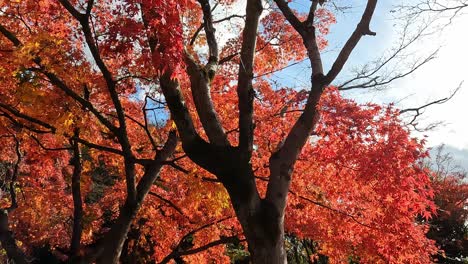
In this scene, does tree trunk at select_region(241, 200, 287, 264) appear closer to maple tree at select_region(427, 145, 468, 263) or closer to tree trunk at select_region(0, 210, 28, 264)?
tree trunk at select_region(0, 210, 28, 264)

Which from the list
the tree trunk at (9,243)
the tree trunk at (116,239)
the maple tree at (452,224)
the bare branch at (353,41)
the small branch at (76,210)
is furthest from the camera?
the maple tree at (452,224)

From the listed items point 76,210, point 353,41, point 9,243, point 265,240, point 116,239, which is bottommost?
point 9,243

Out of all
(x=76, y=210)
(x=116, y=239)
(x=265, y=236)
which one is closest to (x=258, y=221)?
(x=265, y=236)

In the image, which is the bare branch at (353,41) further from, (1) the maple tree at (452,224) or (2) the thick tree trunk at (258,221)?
(1) the maple tree at (452,224)

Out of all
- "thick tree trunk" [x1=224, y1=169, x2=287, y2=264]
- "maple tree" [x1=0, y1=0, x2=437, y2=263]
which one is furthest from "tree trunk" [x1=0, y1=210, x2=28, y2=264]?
"thick tree trunk" [x1=224, y1=169, x2=287, y2=264]

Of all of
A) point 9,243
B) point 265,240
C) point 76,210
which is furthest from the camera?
point 76,210

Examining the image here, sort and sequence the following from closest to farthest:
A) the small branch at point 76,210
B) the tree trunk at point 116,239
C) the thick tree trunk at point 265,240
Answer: the thick tree trunk at point 265,240 → the tree trunk at point 116,239 → the small branch at point 76,210

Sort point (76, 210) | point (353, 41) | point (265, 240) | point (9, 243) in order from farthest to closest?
point (76, 210) < point (9, 243) < point (353, 41) < point (265, 240)

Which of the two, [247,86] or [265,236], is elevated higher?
[247,86]

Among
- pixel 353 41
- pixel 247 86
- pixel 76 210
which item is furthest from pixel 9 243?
pixel 353 41

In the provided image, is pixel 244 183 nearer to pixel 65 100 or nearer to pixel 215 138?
pixel 215 138

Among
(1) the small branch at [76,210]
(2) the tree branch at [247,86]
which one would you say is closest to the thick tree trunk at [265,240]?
(2) the tree branch at [247,86]

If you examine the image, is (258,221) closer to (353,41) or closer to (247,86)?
(247,86)

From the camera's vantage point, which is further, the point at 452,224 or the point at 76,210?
the point at 452,224
